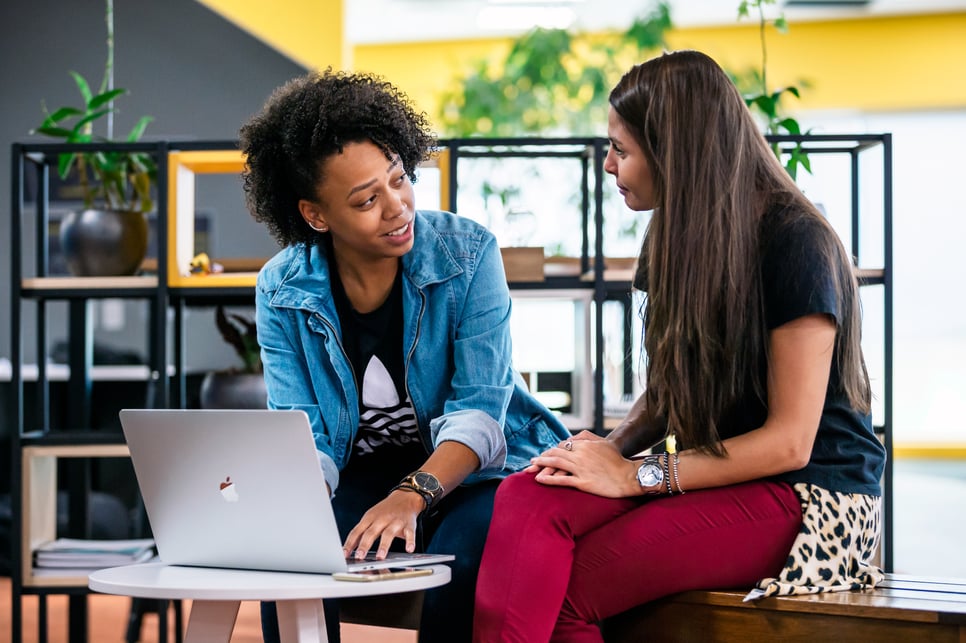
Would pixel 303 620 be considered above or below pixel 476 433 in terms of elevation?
below

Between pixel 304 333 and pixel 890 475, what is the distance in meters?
1.60

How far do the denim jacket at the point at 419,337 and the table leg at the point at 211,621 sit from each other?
45 centimetres

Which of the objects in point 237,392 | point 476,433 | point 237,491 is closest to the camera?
point 237,491

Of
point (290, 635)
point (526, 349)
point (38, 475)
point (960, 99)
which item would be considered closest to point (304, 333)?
point (290, 635)

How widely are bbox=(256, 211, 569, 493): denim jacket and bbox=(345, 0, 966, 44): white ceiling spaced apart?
530 centimetres

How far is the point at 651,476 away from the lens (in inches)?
56.1

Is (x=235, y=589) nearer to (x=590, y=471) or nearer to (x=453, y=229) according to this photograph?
(x=590, y=471)

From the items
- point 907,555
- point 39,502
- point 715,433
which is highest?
point 715,433

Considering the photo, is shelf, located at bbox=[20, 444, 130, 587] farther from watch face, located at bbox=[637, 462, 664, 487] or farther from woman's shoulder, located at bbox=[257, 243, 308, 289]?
watch face, located at bbox=[637, 462, 664, 487]

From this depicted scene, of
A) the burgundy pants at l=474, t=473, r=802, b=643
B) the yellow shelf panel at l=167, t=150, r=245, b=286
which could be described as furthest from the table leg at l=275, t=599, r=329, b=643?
the yellow shelf panel at l=167, t=150, r=245, b=286

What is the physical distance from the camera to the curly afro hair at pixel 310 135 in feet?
5.57

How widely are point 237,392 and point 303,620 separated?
1.63 meters

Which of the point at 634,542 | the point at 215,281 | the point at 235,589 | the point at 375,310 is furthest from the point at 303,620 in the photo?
the point at 215,281

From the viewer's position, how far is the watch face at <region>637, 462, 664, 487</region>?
1.42m
